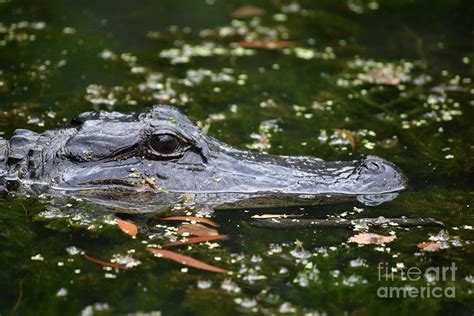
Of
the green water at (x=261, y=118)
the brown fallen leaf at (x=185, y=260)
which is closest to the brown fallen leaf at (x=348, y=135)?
the green water at (x=261, y=118)

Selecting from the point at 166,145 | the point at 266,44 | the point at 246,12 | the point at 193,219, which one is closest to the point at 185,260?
the point at 193,219

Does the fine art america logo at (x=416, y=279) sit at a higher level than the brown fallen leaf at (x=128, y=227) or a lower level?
lower

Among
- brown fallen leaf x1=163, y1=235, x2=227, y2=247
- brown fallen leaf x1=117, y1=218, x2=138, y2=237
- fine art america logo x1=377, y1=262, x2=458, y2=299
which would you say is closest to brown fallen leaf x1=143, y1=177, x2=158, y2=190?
brown fallen leaf x1=117, y1=218, x2=138, y2=237

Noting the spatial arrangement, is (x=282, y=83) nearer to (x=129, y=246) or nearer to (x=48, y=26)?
(x=48, y=26)

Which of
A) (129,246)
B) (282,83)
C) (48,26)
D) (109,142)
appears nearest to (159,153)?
(109,142)

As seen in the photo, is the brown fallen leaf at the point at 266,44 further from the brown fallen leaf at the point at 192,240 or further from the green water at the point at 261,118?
the brown fallen leaf at the point at 192,240
